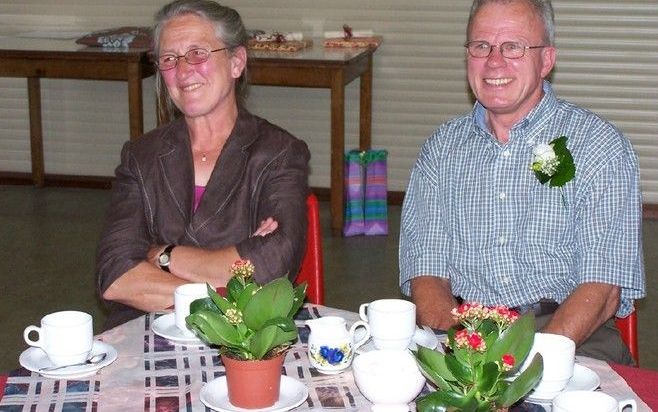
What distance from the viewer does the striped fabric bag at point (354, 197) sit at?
20.7 feet

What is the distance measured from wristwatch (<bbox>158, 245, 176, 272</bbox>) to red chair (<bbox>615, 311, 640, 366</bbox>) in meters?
1.21

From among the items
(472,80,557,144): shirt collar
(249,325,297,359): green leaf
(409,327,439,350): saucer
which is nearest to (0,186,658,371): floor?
(472,80,557,144): shirt collar

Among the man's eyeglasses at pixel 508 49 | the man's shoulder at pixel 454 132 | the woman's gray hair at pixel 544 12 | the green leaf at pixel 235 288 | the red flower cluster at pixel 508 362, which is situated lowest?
the red flower cluster at pixel 508 362

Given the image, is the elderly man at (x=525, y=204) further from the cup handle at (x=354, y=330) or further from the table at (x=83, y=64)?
the table at (x=83, y=64)

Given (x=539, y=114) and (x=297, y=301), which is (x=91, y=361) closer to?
(x=297, y=301)

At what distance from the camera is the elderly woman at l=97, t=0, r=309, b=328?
10.5ft

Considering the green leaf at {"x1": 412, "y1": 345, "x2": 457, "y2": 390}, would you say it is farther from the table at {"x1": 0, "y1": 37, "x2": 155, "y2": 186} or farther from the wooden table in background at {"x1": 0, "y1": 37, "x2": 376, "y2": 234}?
the table at {"x1": 0, "y1": 37, "x2": 155, "y2": 186}

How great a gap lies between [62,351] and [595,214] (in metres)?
1.43

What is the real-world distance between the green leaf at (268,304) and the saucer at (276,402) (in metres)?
0.15

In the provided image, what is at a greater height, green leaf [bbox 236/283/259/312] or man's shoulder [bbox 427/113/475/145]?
man's shoulder [bbox 427/113/475/145]

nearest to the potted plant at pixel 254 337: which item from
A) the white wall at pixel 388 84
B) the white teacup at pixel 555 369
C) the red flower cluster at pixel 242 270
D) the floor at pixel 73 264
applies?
→ the red flower cluster at pixel 242 270

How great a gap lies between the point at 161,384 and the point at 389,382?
46 centimetres

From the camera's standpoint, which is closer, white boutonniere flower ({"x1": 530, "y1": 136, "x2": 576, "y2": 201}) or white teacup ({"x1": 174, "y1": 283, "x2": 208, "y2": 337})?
white teacup ({"x1": 174, "y1": 283, "x2": 208, "y2": 337})

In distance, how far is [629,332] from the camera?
9.91 feet
